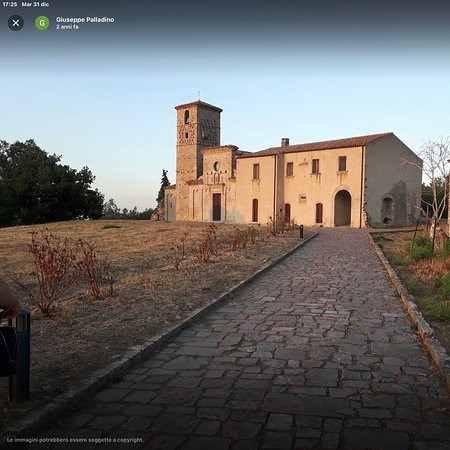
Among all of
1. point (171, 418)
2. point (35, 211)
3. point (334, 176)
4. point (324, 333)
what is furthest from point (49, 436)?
point (35, 211)

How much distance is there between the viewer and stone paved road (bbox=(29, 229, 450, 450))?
3135 mm

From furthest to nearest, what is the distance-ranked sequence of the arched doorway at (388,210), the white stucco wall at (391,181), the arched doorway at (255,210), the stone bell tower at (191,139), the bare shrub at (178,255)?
the stone bell tower at (191,139) → the arched doorway at (255,210) → the arched doorway at (388,210) → the white stucco wall at (391,181) → the bare shrub at (178,255)

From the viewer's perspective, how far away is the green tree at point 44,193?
141 ft

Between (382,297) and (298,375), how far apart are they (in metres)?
4.46

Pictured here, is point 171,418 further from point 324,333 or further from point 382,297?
point 382,297

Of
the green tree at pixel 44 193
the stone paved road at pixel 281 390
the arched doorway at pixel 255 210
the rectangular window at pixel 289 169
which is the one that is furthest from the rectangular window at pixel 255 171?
the stone paved road at pixel 281 390

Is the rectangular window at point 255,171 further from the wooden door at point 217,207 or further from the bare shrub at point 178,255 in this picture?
the bare shrub at point 178,255

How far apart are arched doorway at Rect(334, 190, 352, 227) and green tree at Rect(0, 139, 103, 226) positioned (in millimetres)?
26987

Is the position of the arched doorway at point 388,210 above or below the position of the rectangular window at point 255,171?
below

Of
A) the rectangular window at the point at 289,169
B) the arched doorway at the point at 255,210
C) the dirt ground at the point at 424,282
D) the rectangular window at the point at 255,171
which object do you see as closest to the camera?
the dirt ground at the point at 424,282

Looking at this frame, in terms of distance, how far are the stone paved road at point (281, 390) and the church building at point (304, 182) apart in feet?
78.3

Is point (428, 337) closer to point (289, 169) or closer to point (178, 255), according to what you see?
point (178, 255)

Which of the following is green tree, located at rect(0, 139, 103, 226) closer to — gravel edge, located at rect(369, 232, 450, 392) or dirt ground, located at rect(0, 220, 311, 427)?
dirt ground, located at rect(0, 220, 311, 427)

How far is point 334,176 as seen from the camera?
34656 mm
